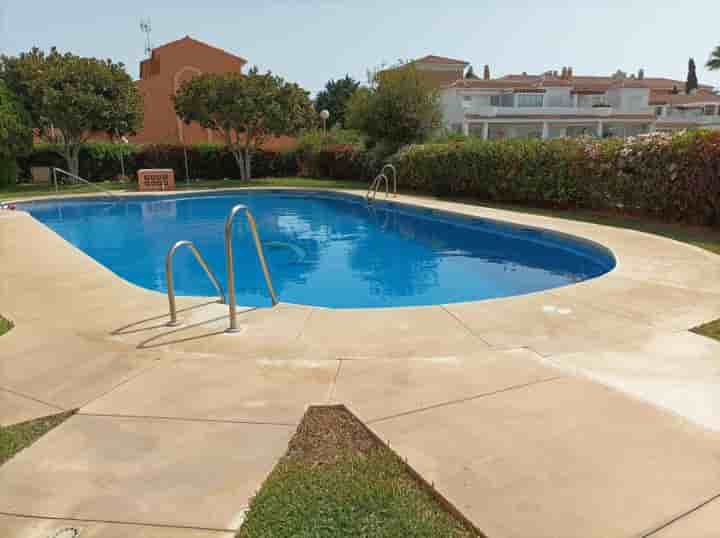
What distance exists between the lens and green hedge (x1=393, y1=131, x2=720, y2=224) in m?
9.78

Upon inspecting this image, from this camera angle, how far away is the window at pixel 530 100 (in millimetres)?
49906

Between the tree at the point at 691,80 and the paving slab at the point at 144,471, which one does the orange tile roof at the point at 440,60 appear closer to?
the tree at the point at 691,80

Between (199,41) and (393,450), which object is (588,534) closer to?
Answer: (393,450)

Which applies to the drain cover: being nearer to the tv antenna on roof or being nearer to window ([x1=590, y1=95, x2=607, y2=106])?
the tv antenna on roof

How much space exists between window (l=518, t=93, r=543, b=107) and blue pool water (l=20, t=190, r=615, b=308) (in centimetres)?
3835

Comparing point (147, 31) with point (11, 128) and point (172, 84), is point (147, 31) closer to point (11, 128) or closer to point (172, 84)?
point (172, 84)

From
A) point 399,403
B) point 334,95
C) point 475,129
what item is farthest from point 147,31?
point 399,403

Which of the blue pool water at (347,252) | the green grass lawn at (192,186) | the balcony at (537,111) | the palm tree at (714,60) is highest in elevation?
the palm tree at (714,60)

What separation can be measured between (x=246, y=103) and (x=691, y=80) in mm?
77318

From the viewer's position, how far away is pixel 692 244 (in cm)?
843

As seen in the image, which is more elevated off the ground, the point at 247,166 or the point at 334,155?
the point at 334,155

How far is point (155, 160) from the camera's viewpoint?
82.8 feet

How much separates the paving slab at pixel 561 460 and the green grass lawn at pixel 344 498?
0.12 meters

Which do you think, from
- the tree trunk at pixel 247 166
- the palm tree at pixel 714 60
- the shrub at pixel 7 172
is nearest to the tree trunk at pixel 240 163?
the tree trunk at pixel 247 166
